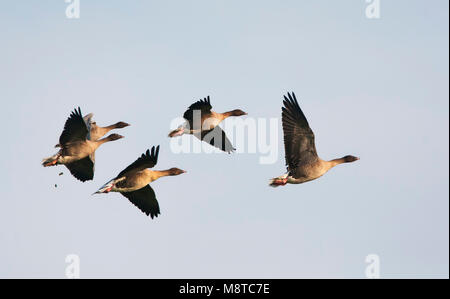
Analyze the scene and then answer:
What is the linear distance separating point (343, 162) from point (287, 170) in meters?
1.76

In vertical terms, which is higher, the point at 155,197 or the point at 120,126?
the point at 120,126

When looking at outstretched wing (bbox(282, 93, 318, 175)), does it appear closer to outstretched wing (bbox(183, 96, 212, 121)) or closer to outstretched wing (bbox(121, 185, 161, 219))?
outstretched wing (bbox(183, 96, 212, 121))

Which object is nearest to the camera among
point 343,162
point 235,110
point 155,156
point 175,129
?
point 155,156

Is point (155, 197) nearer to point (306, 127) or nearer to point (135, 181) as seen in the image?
point (135, 181)

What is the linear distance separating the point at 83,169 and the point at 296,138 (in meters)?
6.68

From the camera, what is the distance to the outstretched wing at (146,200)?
27281mm

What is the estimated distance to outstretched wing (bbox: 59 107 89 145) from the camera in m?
26.3

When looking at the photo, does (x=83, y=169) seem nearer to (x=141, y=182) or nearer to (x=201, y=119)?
(x=141, y=182)

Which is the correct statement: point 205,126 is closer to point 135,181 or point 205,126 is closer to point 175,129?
point 175,129

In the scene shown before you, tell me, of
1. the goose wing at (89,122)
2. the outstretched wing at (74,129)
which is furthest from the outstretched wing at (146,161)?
the goose wing at (89,122)

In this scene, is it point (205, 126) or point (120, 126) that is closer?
point (205, 126)

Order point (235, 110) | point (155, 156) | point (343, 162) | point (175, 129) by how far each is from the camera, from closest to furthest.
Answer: point (155, 156)
point (343, 162)
point (175, 129)
point (235, 110)

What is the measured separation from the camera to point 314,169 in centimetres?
2506

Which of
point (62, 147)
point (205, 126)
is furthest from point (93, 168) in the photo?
point (205, 126)
